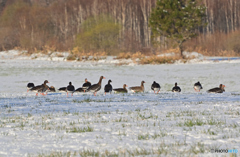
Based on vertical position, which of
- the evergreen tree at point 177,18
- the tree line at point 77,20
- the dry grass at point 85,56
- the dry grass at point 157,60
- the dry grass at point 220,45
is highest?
the tree line at point 77,20

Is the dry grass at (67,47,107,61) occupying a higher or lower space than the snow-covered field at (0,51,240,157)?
higher

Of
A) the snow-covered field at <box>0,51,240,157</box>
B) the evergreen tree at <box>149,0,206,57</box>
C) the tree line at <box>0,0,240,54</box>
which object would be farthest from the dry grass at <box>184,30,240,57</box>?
the snow-covered field at <box>0,51,240,157</box>

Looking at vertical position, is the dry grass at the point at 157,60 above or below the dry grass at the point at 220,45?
below

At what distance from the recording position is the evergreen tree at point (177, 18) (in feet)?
→ 182

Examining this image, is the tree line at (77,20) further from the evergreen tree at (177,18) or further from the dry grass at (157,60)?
the dry grass at (157,60)

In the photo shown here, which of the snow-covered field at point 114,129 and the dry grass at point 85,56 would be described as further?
the dry grass at point 85,56

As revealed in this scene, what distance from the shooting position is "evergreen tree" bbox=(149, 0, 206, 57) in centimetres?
5547

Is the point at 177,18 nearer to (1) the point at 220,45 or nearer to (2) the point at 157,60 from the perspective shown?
(2) the point at 157,60

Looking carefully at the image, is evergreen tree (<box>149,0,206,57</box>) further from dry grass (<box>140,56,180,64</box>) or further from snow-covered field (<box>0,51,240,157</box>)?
snow-covered field (<box>0,51,240,157</box>)

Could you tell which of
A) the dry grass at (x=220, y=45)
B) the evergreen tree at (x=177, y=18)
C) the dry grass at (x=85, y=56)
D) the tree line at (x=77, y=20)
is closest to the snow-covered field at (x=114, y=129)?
the evergreen tree at (x=177, y=18)

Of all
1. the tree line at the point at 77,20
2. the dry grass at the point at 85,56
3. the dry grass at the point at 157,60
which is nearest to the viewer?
the dry grass at the point at 157,60

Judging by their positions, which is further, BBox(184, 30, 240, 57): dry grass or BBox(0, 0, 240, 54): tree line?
BBox(0, 0, 240, 54): tree line

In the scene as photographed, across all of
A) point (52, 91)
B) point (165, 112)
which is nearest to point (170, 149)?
point (165, 112)

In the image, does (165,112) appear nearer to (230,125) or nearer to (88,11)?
(230,125)
